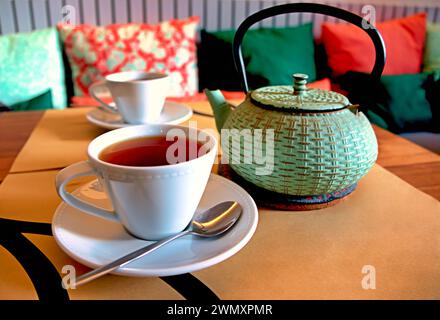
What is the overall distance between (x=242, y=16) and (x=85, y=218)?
5.91 ft

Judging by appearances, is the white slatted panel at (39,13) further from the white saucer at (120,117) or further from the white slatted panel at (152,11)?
the white saucer at (120,117)

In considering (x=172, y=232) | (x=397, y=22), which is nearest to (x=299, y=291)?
(x=172, y=232)

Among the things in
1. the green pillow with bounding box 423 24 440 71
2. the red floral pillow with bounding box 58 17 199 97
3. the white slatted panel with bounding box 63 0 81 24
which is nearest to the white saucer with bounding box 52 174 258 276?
the red floral pillow with bounding box 58 17 199 97

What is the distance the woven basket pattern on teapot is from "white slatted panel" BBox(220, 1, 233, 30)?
1629 millimetres

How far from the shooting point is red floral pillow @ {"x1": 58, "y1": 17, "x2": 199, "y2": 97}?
177cm

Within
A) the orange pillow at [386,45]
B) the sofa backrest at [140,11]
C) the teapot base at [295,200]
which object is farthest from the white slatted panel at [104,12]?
the teapot base at [295,200]

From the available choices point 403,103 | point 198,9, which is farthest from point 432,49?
point 198,9

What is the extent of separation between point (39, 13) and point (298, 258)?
6.10 ft

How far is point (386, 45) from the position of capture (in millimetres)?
2041

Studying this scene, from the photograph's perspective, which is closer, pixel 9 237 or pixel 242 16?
pixel 9 237

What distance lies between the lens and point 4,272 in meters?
0.44

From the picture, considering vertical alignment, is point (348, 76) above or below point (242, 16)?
below

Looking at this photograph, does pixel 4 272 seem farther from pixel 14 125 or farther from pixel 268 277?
pixel 14 125
